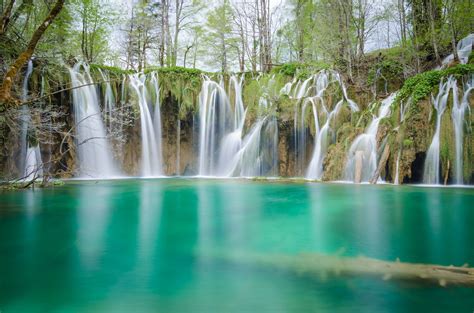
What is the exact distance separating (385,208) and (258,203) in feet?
9.97

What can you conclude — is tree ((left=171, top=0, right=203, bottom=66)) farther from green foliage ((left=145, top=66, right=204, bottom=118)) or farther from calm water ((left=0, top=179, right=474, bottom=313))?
calm water ((left=0, top=179, right=474, bottom=313))

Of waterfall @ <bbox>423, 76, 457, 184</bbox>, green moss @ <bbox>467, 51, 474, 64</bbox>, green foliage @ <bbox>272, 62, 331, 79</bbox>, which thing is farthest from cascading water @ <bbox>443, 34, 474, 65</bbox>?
green foliage @ <bbox>272, 62, 331, 79</bbox>

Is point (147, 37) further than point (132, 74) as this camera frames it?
Yes

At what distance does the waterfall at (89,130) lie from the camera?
1623 cm

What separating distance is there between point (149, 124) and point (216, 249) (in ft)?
49.3

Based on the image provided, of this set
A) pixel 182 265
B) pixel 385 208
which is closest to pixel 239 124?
pixel 385 208

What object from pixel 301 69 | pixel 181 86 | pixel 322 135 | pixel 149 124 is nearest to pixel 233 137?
pixel 181 86

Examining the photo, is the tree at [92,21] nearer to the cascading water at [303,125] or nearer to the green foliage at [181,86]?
the green foliage at [181,86]

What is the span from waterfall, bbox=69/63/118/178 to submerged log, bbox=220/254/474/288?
14.2 metres

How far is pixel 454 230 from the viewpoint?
17.5 ft

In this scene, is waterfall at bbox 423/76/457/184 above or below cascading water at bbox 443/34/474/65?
below

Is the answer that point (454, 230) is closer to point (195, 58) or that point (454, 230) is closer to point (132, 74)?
point (132, 74)

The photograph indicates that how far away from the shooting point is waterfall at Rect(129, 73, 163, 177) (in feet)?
59.9

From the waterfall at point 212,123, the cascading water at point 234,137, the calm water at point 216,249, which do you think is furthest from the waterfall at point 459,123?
the waterfall at point 212,123
